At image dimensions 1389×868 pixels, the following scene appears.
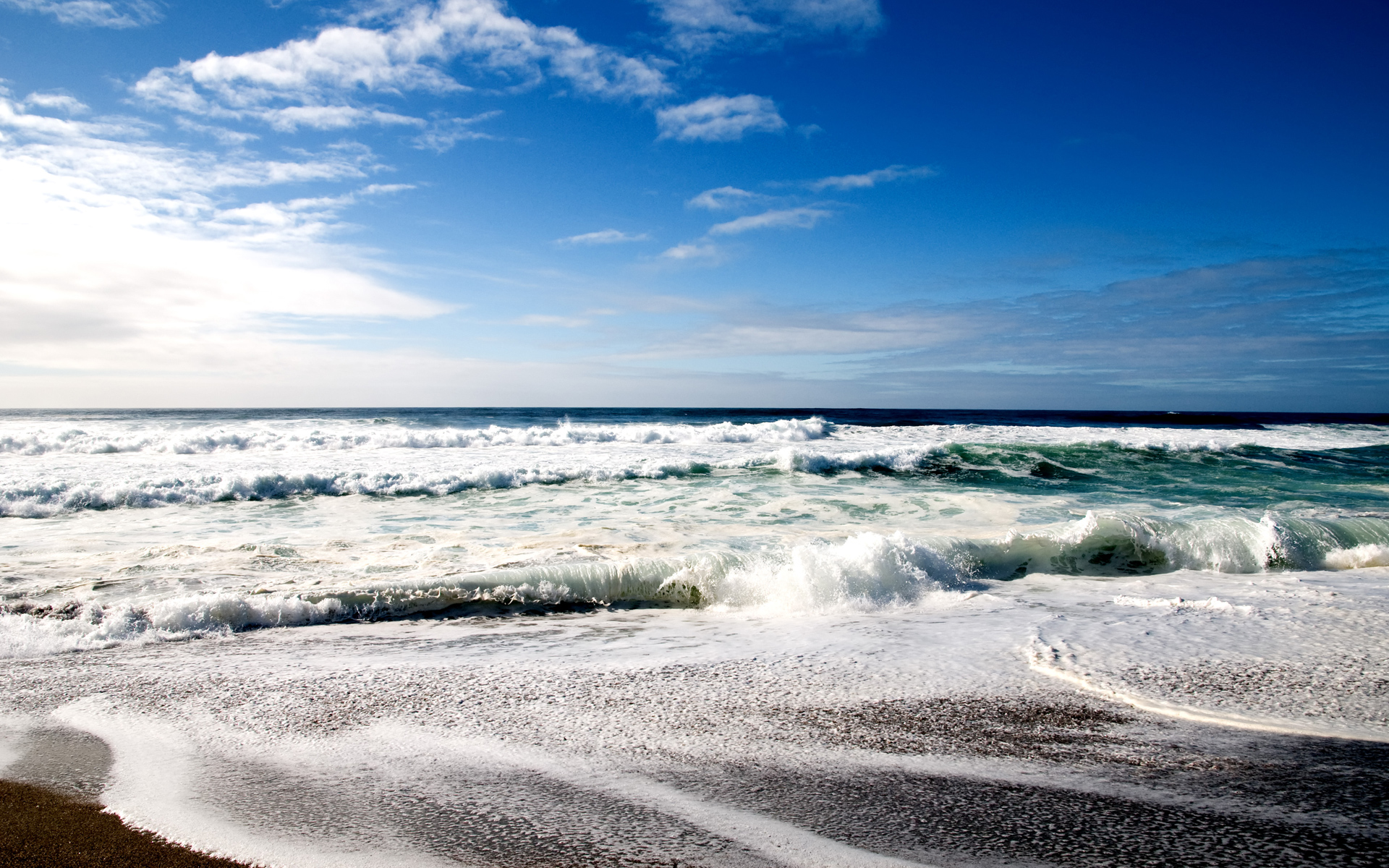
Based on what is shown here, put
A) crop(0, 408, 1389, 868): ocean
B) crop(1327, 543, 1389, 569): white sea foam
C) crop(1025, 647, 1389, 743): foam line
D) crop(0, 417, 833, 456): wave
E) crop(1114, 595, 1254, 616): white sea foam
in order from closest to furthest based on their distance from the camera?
crop(0, 408, 1389, 868): ocean, crop(1025, 647, 1389, 743): foam line, crop(1114, 595, 1254, 616): white sea foam, crop(1327, 543, 1389, 569): white sea foam, crop(0, 417, 833, 456): wave

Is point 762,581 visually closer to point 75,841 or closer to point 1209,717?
point 1209,717

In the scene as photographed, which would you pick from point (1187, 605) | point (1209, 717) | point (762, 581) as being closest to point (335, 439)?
point (762, 581)

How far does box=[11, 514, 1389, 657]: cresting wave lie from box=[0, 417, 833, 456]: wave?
15.7m

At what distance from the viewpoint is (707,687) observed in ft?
11.2

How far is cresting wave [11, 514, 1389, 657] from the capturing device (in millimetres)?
4449

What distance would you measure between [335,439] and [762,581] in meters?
20.0

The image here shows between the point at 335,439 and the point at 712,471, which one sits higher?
the point at 335,439

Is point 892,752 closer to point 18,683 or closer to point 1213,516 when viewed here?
point 18,683

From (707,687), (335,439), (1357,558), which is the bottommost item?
(707,687)

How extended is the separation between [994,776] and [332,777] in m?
2.44

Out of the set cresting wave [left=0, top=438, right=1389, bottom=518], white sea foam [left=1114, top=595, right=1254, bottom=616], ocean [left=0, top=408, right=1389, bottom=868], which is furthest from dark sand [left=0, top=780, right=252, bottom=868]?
cresting wave [left=0, top=438, right=1389, bottom=518]

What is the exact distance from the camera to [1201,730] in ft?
9.35

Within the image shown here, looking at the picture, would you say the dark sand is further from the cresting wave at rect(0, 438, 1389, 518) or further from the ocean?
the cresting wave at rect(0, 438, 1389, 518)

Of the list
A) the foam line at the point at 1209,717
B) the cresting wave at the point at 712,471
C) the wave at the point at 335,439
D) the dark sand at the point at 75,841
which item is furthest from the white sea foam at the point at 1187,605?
the wave at the point at 335,439
